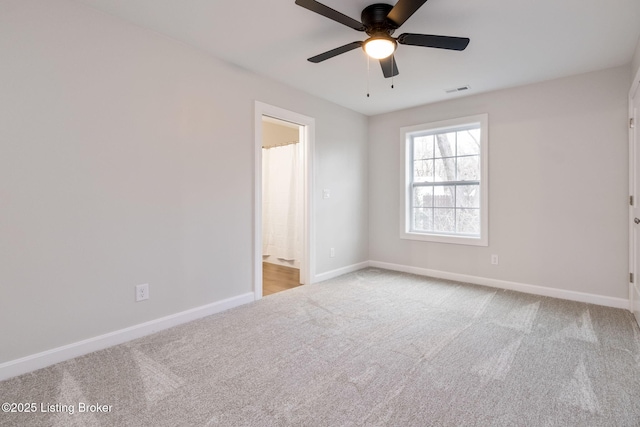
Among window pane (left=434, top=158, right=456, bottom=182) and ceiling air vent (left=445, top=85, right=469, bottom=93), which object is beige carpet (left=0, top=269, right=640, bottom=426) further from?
ceiling air vent (left=445, top=85, right=469, bottom=93)

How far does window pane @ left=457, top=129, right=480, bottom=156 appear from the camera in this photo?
398cm

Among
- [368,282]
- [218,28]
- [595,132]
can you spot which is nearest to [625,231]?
[595,132]

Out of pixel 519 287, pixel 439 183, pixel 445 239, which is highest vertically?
pixel 439 183

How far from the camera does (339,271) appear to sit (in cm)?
437

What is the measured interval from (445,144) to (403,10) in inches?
107

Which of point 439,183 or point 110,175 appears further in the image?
point 439,183

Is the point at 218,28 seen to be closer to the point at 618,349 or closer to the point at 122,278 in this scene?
the point at 122,278

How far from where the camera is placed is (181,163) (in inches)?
105

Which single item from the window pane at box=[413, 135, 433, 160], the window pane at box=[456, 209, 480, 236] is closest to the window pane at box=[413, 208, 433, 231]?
the window pane at box=[456, 209, 480, 236]

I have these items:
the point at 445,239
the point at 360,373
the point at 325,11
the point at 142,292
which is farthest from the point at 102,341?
the point at 445,239

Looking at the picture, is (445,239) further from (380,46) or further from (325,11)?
(325,11)

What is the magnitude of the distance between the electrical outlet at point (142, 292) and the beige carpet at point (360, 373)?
33 centimetres

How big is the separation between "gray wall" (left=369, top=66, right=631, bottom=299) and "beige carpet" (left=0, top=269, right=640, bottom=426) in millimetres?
570

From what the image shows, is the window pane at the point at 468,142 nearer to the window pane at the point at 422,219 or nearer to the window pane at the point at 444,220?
the window pane at the point at 444,220
